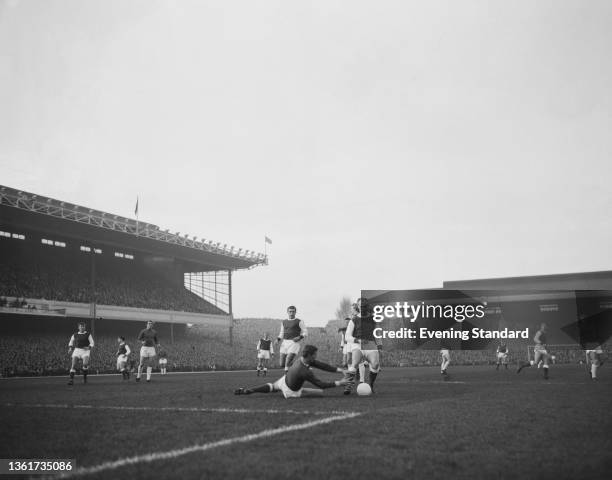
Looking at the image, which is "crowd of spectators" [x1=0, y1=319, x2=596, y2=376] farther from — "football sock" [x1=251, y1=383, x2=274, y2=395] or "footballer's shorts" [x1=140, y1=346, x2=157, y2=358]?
"football sock" [x1=251, y1=383, x2=274, y2=395]

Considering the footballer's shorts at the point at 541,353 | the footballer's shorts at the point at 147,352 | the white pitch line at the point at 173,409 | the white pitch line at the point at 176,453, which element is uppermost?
the footballer's shorts at the point at 147,352

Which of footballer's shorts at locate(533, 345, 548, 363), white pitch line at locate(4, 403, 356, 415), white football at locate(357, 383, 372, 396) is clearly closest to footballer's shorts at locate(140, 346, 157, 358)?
white pitch line at locate(4, 403, 356, 415)

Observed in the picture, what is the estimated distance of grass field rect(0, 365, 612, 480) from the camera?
503 centimetres

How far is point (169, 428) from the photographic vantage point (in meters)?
7.55

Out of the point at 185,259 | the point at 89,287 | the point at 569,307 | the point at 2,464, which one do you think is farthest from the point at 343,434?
the point at 569,307

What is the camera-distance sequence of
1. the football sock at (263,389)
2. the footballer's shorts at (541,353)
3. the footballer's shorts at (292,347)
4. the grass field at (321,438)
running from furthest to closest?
the footballer's shorts at (541,353) < the footballer's shorts at (292,347) < the football sock at (263,389) < the grass field at (321,438)

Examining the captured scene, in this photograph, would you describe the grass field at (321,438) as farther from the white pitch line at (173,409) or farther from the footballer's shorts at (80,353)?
the footballer's shorts at (80,353)

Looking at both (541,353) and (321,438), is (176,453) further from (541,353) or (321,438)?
(541,353)

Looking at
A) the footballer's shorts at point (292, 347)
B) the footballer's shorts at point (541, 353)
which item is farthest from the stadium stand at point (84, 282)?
the footballer's shorts at point (541, 353)

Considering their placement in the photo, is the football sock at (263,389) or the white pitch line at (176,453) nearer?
the white pitch line at (176,453)

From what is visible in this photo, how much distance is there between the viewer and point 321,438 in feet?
21.5

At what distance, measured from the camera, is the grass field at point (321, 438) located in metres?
5.03

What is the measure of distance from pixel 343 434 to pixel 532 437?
89.0 inches

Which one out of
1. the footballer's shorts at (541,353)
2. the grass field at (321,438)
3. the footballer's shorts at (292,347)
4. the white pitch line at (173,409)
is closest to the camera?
the grass field at (321,438)
